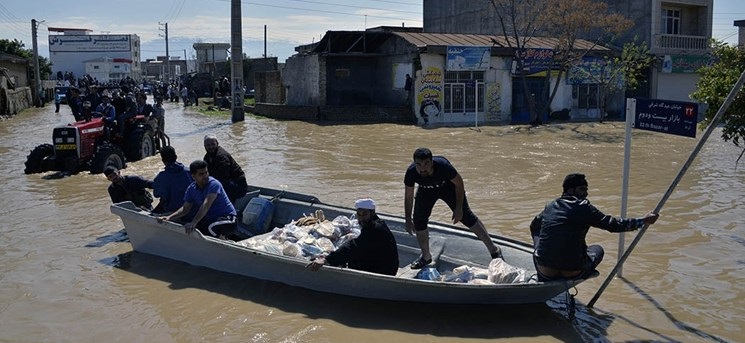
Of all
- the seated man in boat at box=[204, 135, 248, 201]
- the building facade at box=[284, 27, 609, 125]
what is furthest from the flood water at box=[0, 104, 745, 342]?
the building facade at box=[284, 27, 609, 125]

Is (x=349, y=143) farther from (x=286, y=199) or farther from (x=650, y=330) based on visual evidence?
(x=650, y=330)

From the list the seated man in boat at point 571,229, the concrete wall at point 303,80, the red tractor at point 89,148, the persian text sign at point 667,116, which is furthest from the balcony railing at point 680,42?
the seated man in boat at point 571,229

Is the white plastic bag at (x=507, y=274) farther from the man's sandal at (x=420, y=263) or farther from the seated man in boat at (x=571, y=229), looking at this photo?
the man's sandal at (x=420, y=263)

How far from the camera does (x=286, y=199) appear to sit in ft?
32.3

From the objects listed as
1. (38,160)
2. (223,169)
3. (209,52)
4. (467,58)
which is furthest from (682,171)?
(209,52)

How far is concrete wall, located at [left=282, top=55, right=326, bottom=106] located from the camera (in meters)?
30.2

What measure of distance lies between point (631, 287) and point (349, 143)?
14.9m

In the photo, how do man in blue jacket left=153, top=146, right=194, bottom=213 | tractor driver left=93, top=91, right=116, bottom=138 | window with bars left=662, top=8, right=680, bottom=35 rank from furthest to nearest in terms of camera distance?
window with bars left=662, top=8, right=680, bottom=35
tractor driver left=93, top=91, right=116, bottom=138
man in blue jacket left=153, top=146, right=194, bottom=213

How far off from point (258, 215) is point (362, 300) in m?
2.66

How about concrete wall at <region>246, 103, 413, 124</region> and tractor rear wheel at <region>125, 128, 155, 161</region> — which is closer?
tractor rear wheel at <region>125, 128, 155, 161</region>

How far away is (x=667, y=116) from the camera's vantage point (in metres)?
7.24

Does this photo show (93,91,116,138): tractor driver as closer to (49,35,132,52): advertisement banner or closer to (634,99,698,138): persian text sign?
(634,99,698,138): persian text sign

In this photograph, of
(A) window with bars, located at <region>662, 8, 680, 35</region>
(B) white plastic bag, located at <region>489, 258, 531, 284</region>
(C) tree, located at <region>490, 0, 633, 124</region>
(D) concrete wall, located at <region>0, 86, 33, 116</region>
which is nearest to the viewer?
(B) white plastic bag, located at <region>489, 258, 531, 284</region>

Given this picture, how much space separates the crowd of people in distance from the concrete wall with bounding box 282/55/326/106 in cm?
A: 2084
